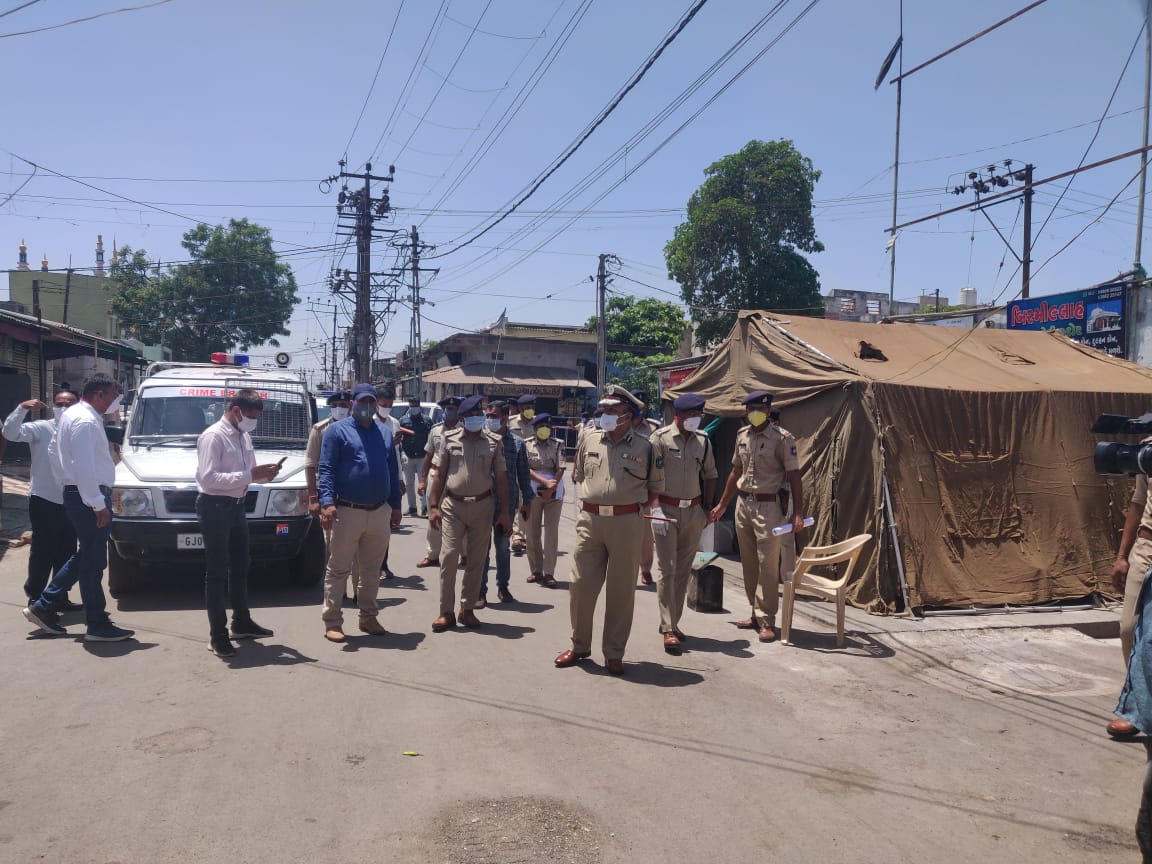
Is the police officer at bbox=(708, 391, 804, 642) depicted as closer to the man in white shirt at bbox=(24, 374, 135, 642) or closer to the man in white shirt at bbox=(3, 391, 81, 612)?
the man in white shirt at bbox=(24, 374, 135, 642)

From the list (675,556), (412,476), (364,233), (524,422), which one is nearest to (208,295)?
(364,233)

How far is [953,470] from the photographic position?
29.7ft

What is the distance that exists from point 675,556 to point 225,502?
11.5 ft

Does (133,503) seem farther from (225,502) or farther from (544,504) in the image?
(544,504)

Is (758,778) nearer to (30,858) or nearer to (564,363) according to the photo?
(30,858)

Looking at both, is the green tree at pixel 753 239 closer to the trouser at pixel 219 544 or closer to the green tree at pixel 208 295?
the green tree at pixel 208 295

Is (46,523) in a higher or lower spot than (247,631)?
higher

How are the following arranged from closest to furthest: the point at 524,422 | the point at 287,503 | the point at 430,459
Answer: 1. the point at 287,503
2. the point at 430,459
3. the point at 524,422

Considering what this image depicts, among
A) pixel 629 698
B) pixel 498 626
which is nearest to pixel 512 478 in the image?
pixel 498 626

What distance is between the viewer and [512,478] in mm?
8219

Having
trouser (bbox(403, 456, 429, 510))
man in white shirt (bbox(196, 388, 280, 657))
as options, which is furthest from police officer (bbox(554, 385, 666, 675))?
trouser (bbox(403, 456, 429, 510))

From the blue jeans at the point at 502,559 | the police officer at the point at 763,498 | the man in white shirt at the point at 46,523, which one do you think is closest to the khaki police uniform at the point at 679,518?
the police officer at the point at 763,498

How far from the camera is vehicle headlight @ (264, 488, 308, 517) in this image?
8062mm

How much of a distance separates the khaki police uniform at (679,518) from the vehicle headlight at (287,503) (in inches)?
133
